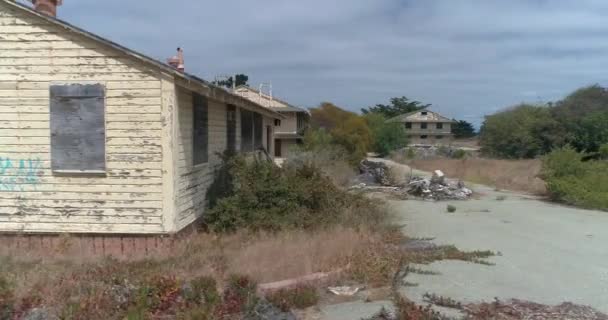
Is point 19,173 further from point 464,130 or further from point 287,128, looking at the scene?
point 464,130

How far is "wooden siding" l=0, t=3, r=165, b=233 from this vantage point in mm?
8602

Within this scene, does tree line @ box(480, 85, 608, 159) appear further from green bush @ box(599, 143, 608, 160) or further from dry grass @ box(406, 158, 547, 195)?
green bush @ box(599, 143, 608, 160)

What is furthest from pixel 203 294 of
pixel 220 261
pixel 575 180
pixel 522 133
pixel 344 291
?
pixel 522 133

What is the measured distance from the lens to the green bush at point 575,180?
18.7 metres

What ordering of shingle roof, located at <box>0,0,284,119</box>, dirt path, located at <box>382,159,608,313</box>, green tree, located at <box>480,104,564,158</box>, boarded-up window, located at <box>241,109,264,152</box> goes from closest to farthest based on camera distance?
dirt path, located at <box>382,159,608,313</box>
shingle roof, located at <box>0,0,284,119</box>
boarded-up window, located at <box>241,109,264,152</box>
green tree, located at <box>480,104,564,158</box>

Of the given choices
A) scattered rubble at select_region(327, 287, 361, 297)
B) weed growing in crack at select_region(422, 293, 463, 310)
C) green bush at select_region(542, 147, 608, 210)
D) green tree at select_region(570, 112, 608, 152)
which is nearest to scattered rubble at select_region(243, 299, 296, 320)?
scattered rubble at select_region(327, 287, 361, 297)

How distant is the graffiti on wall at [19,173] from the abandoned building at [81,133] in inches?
0.6

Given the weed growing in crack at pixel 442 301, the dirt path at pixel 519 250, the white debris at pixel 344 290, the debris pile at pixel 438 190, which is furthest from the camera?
the debris pile at pixel 438 190

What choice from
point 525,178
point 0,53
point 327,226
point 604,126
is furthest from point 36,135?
point 604,126

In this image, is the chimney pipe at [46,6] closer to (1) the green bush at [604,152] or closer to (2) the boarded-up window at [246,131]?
(2) the boarded-up window at [246,131]

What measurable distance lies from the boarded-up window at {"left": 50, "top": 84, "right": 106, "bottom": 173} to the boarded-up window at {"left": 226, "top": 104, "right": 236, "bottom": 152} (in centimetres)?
404

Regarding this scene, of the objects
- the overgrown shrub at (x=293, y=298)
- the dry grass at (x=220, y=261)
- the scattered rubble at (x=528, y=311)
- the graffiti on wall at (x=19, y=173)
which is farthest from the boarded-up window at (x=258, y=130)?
the scattered rubble at (x=528, y=311)

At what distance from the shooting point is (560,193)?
20.0m

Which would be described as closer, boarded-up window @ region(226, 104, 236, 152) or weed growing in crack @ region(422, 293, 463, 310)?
weed growing in crack @ region(422, 293, 463, 310)
